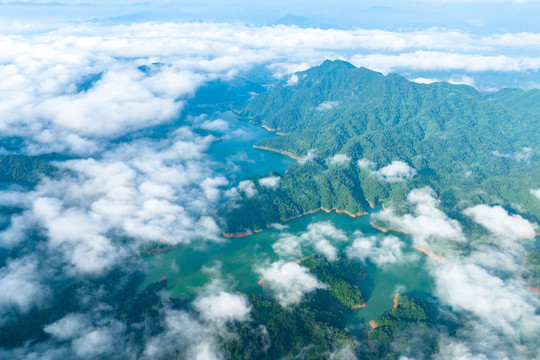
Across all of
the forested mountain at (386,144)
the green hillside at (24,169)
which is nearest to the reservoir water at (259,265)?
the forested mountain at (386,144)

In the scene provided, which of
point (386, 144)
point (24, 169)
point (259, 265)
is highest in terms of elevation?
point (386, 144)

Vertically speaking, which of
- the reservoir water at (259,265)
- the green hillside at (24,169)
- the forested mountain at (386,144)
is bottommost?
the reservoir water at (259,265)

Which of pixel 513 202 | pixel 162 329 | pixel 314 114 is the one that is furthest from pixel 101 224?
pixel 314 114

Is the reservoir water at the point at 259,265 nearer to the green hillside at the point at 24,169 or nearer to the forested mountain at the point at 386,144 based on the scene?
the forested mountain at the point at 386,144

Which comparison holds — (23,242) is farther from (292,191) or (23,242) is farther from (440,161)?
(440,161)

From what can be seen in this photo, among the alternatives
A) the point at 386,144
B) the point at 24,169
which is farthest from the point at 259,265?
the point at 386,144

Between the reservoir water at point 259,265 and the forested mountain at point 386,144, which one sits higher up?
the forested mountain at point 386,144

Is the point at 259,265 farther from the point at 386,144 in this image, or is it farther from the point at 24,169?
the point at 386,144

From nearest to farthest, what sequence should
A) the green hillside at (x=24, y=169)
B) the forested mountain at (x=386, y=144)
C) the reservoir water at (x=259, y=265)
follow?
the reservoir water at (x=259, y=265)
the forested mountain at (x=386, y=144)
the green hillside at (x=24, y=169)
